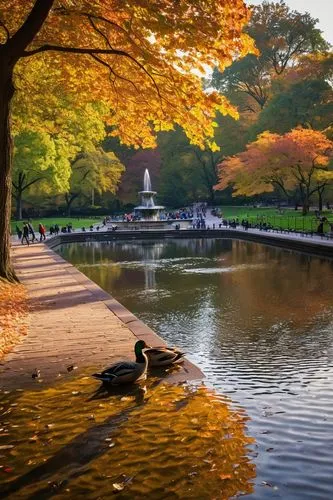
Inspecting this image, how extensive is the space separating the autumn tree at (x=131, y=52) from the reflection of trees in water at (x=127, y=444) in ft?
26.7

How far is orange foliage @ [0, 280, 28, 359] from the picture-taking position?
1034 cm

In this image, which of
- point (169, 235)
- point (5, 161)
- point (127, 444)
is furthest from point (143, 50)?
point (169, 235)

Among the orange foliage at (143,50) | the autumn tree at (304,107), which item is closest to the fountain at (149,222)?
the autumn tree at (304,107)

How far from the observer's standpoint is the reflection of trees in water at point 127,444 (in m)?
5.36

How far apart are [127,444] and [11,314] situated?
7.10 metres

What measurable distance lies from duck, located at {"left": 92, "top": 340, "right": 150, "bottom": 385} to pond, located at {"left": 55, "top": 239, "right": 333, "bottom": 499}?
153cm

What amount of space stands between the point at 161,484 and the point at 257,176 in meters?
47.6

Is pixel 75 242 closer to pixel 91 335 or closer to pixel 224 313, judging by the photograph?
pixel 224 313

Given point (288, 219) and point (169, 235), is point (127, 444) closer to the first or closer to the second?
point (288, 219)

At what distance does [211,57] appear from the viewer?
13445 mm

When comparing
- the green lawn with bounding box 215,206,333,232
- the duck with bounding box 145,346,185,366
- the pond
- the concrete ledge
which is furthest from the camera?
the green lawn with bounding box 215,206,333,232

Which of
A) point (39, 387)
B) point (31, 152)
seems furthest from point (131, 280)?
point (31, 152)

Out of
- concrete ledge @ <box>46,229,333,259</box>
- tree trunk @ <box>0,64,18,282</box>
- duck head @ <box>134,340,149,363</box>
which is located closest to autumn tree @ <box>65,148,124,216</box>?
concrete ledge @ <box>46,229,333,259</box>

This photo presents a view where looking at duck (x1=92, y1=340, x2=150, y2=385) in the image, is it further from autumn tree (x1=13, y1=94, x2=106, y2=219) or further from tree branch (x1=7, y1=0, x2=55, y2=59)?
autumn tree (x1=13, y1=94, x2=106, y2=219)
